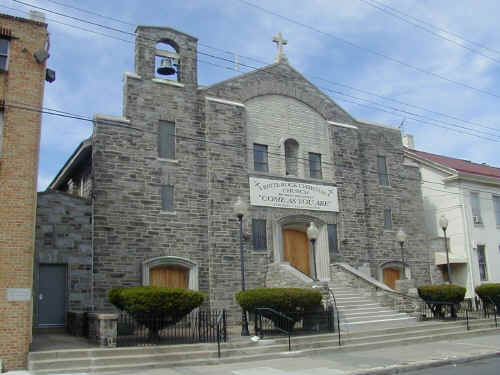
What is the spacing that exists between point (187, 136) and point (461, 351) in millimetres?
12062

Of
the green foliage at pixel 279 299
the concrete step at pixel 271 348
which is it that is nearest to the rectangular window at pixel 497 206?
the concrete step at pixel 271 348

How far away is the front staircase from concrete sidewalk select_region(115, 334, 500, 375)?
79.8 inches

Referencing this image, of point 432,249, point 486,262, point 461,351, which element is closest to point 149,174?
point 461,351

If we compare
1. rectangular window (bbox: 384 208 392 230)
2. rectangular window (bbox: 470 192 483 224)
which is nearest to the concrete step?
rectangular window (bbox: 384 208 392 230)

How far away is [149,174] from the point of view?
18953 mm

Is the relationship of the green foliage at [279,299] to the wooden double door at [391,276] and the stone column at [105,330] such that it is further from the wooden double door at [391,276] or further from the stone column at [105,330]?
the wooden double door at [391,276]

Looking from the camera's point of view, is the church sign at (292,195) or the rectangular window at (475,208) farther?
the rectangular window at (475,208)

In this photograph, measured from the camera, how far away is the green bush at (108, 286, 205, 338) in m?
13.2

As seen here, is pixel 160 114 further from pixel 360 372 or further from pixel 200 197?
pixel 360 372

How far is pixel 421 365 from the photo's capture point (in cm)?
1222

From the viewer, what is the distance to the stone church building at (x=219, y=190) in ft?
58.2

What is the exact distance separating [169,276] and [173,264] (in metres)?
0.46

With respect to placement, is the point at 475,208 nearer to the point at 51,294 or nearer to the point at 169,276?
the point at 169,276

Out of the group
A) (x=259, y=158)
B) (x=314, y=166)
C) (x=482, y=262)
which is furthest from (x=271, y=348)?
(x=482, y=262)
